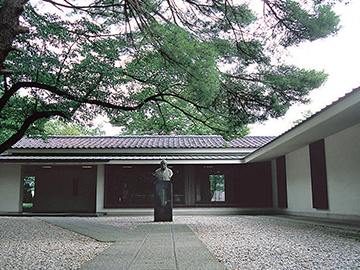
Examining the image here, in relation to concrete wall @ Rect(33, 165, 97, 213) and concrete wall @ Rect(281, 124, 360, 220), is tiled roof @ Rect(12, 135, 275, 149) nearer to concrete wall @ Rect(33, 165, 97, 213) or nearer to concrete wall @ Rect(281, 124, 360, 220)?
concrete wall @ Rect(33, 165, 97, 213)

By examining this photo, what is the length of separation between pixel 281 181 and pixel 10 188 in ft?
38.1

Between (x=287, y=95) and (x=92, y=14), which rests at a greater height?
(x=92, y=14)

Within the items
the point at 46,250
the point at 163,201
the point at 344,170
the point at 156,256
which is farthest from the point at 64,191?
the point at 156,256

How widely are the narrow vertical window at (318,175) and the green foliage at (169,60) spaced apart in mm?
2843

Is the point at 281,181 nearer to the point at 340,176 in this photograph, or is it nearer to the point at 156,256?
the point at 340,176

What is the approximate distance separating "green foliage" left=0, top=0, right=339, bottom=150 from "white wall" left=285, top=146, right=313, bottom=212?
3.64 m

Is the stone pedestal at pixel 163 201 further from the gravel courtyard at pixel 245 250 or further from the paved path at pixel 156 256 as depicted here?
the paved path at pixel 156 256

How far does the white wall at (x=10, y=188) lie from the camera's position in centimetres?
1408

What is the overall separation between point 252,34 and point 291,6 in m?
0.96

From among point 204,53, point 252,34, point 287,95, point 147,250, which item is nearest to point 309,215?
point 287,95

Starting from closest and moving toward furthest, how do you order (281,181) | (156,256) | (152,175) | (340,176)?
1. (156,256)
2. (340,176)
3. (281,181)
4. (152,175)

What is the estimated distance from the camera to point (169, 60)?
6613mm

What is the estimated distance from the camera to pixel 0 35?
15.7ft

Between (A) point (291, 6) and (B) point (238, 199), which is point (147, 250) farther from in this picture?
(B) point (238, 199)
